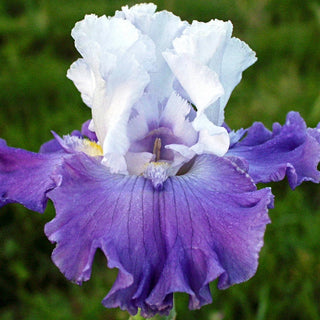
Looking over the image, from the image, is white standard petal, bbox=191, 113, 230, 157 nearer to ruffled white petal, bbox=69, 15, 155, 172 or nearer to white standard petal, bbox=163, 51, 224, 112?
white standard petal, bbox=163, 51, 224, 112

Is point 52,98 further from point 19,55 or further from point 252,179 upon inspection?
point 252,179

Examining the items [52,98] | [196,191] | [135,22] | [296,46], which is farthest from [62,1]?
[196,191]

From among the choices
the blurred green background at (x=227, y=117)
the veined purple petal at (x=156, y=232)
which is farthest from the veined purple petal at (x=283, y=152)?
the blurred green background at (x=227, y=117)

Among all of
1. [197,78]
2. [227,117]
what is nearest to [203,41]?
[197,78]

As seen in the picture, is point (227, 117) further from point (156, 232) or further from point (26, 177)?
point (156, 232)

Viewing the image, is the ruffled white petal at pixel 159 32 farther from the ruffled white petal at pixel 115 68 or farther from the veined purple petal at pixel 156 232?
the veined purple petal at pixel 156 232

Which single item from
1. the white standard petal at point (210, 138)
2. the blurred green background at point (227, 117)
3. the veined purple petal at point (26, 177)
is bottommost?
the blurred green background at point (227, 117)
